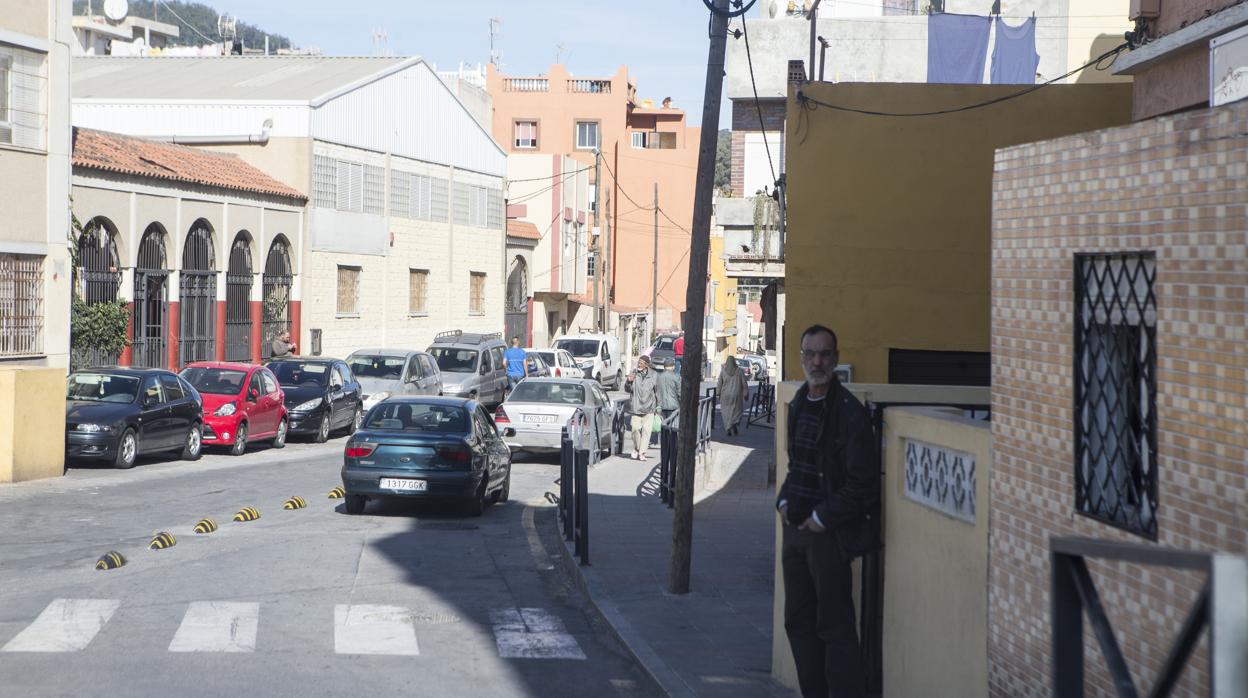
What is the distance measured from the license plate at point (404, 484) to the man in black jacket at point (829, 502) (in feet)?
32.5

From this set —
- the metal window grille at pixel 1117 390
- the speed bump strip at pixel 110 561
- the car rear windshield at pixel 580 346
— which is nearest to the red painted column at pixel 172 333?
the car rear windshield at pixel 580 346

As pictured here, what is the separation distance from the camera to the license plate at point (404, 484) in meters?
16.4

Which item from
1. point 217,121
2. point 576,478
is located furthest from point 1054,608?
point 217,121

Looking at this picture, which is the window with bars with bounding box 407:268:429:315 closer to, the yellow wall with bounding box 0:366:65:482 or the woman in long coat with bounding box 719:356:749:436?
the woman in long coat with bounding box 719:356:749:436

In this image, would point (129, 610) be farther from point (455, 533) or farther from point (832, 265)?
point (832, 265)

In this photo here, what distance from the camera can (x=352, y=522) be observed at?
1627 centimetres

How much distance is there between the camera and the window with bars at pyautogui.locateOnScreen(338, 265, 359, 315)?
139 feet

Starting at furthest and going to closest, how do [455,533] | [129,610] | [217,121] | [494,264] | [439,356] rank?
[494,264], [217,121], [439,356], [455,533], [129,610]

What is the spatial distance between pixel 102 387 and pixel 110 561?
983cm

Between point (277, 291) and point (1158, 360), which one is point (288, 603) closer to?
point (1158, 360)

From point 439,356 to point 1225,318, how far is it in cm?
3188

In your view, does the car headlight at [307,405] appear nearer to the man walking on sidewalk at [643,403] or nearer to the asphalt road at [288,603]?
the man walking on sidewalk at [643,403]

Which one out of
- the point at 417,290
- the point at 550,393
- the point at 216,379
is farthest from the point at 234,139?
the point at 550,393

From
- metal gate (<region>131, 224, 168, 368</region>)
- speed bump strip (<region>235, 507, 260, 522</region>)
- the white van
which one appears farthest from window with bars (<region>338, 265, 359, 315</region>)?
speed bump strip (<region>235, 507, 260, 522</region>)
